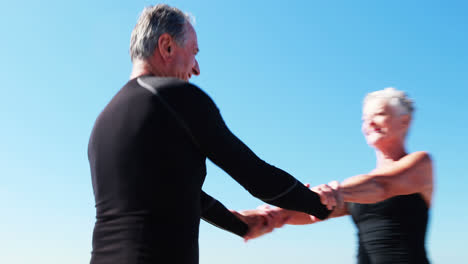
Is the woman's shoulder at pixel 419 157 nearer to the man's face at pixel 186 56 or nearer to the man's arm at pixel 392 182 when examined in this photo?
the man's arm at pixel 392 182

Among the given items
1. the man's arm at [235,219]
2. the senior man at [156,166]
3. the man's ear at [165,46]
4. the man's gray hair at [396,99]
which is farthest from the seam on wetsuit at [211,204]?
the man's gray hair at [396,99]

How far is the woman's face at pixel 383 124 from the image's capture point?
374 centimetres

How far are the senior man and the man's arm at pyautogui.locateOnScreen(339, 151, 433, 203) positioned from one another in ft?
3.48

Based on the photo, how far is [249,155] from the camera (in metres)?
2.58

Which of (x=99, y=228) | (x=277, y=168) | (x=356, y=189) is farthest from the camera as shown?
A: (x=356, y=189)

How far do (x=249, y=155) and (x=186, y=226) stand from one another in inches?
23.6

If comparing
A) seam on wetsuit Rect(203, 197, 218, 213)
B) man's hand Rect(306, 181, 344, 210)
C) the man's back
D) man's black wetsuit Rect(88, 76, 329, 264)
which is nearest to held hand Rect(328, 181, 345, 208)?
man's hand Rect(306, 181, 344, 210)

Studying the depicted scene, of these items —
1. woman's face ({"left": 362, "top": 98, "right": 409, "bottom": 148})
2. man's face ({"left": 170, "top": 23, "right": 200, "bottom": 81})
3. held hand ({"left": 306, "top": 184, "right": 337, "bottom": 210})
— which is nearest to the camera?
man's face ({"left": 170, "top": 23, "right": 200, "bottom": 81})

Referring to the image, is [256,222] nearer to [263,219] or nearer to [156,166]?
[263,219]

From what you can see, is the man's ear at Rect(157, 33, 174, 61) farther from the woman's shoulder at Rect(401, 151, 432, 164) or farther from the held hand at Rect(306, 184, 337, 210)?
the woman's shoulder at Rect(401, 151, 432, 164)

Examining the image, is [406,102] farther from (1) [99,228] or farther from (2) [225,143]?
(1) [99,228]

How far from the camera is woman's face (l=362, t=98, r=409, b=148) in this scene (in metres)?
3.74

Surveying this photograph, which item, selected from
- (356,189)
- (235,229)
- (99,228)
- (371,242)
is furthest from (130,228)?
(371,242)

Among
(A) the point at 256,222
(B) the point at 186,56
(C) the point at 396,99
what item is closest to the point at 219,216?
(A) the point at 256,222
